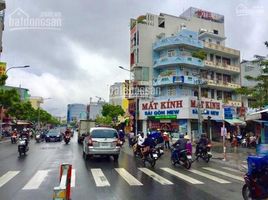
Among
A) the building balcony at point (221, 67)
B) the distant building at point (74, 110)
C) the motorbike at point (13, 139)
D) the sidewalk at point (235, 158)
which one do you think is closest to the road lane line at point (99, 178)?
the sidewalk at point (235, 158)

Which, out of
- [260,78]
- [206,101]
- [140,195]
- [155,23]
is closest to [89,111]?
[155,23]

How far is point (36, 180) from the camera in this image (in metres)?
10.3

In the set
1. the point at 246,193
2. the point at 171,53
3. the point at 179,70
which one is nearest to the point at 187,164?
the point at 246,193

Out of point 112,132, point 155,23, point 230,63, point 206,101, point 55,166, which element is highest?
point 155,23

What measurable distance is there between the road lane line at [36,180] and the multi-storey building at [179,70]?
89.7 feet

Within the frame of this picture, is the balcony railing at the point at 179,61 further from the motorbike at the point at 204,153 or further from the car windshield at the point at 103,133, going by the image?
the car windshield at the point at 103,133

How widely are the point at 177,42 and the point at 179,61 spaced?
2.73m

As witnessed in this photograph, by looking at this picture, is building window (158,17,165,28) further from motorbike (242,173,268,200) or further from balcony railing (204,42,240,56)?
motorbike (242,173,268,200)

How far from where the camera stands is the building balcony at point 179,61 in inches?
1616

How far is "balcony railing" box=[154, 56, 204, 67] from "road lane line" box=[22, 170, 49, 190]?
103 ft

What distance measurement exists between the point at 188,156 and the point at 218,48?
34.5 m

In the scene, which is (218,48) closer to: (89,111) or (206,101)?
(206,101)

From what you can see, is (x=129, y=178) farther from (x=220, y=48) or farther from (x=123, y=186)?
(x=220, y=48)

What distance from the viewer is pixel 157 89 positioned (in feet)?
146
